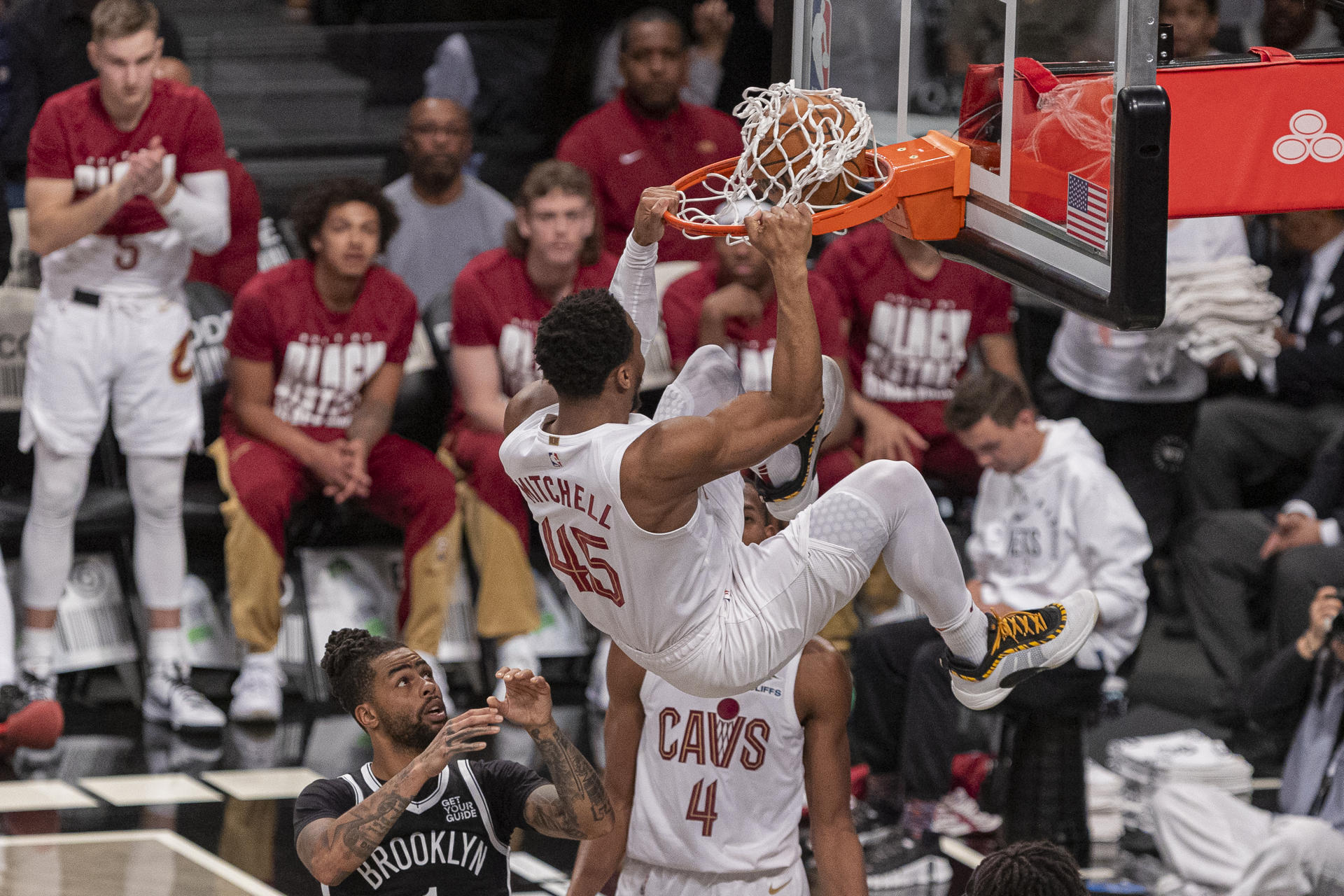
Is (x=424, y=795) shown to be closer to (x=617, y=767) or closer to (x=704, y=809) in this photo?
(x=617, y=767)

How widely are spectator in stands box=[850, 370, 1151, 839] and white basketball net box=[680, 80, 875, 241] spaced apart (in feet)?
7.34

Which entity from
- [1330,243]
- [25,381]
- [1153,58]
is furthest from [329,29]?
[1153,58]

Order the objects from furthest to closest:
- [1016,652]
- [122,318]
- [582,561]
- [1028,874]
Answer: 1. [122,318]
2. [1016,652]
3. [582,561]
4. [1028,874]

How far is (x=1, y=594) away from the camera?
7.11 metres

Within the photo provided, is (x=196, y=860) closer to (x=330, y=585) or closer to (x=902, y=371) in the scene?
(x=330, y=585)

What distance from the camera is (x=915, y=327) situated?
789 centimetres

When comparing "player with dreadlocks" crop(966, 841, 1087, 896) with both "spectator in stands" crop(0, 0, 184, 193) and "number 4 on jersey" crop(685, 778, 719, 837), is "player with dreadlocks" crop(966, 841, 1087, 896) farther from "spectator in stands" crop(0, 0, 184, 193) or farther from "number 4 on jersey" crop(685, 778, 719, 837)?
"spectator in stands" crop(0, 0, 184, 193)

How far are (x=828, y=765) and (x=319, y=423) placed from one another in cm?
362

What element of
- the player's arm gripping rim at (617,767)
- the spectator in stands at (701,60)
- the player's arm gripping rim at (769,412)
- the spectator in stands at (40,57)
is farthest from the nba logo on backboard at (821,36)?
the spectator in stands at (40,57)

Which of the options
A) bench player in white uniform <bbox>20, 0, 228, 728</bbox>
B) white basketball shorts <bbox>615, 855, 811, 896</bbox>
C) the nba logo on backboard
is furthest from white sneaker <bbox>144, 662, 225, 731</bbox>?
the nba logo on backboard

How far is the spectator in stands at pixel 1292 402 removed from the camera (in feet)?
26.7

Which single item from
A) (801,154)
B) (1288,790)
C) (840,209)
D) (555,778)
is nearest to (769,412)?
(840,209)

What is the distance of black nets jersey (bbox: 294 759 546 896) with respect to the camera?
3.98 meters

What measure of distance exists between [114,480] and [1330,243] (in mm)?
5259
